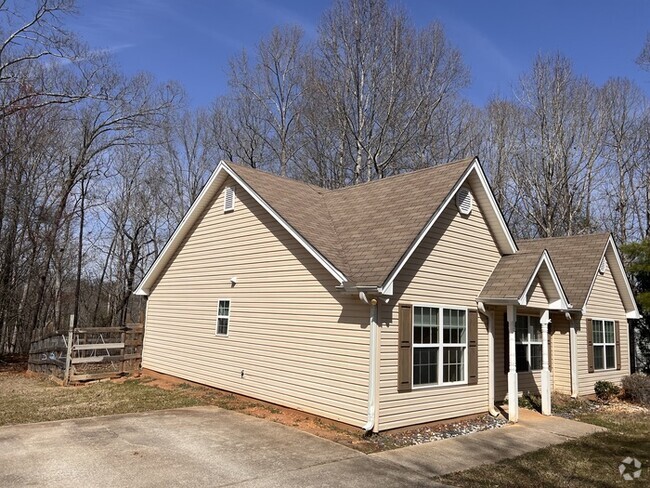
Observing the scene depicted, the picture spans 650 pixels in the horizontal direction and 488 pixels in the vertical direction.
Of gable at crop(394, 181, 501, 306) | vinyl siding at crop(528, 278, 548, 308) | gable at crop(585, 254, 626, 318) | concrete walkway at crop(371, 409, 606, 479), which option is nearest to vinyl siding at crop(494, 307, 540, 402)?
vinyl siding at crop(528, 278, 548, 308)

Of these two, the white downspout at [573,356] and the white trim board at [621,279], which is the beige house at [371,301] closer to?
the white downspout at [573,356]

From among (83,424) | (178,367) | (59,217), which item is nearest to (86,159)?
(59,217)

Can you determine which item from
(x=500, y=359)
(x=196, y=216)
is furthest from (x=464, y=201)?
(x=196, y=216)

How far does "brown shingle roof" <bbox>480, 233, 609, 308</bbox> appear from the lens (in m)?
10.9

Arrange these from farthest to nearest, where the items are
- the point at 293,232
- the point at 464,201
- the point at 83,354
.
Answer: the point at 83,354 < the point at 464,201 < the point at 293,232

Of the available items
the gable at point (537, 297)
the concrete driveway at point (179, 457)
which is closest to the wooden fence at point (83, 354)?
the concrete driveway at point (179, 457)

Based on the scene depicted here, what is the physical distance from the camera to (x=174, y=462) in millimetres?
6809

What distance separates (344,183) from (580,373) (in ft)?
51.5

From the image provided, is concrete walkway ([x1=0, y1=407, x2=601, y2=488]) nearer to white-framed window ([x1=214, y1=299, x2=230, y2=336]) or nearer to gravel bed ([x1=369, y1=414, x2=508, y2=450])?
gravel bed ([x1=369, y1=414, x2=508, y2=450])

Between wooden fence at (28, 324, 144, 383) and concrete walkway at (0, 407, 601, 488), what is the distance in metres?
5.49

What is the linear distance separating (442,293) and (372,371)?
2.59 meters

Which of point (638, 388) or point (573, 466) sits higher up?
point (638, 388)

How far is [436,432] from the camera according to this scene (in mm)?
Result: 9383

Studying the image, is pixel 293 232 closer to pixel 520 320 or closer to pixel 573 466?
pixel 573 466
